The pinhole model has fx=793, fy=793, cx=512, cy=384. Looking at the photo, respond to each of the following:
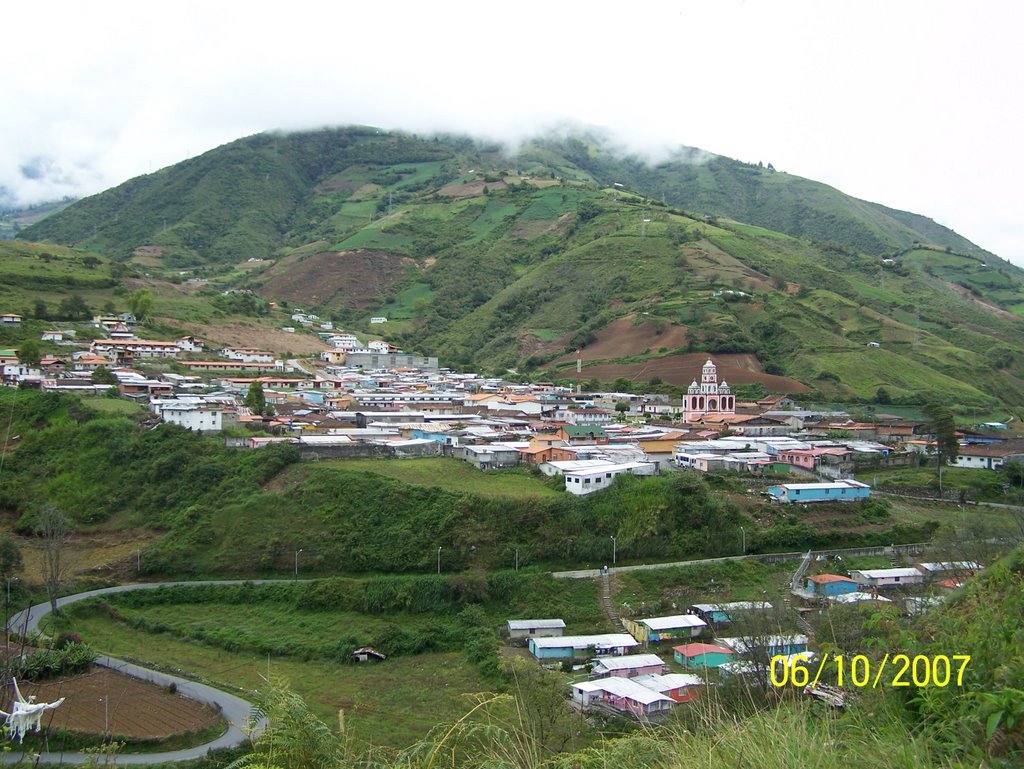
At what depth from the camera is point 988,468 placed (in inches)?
1165

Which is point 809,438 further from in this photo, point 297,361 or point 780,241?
point 780,241

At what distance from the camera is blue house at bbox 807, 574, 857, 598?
2044 centimetres

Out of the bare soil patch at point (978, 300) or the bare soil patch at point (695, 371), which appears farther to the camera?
the bare soil patch at point (978, 300)

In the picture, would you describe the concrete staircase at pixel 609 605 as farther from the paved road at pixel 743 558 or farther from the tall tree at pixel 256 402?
the tall tree at pixel 256 402

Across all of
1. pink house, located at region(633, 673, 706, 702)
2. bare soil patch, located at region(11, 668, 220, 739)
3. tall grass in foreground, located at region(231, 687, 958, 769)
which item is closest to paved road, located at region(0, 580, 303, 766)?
bare soil patch, located at region(11, 668, 220, 739)

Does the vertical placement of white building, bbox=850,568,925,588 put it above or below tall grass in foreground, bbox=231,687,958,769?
below

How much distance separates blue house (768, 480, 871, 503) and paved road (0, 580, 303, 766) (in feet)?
50.0

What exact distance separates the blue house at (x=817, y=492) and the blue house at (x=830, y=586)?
4.51m

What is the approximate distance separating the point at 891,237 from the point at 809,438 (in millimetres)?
99688

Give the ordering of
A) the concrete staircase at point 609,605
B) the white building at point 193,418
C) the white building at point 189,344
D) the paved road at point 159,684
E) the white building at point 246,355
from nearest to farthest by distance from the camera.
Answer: the paved road at point 159,684
the concrete staircase at point 609,605
the white building at point 193,418
the white building at point 189,344
the white building at point 246,355

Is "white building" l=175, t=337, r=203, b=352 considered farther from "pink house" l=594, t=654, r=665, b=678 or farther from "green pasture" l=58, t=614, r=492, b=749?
"pink house" l=594, t=654, r=665, b=678

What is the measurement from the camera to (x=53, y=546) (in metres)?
20.2

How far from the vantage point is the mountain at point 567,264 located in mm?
50938

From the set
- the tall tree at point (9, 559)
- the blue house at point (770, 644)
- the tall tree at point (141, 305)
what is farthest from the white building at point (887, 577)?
the tall tree at point (141, 305)
